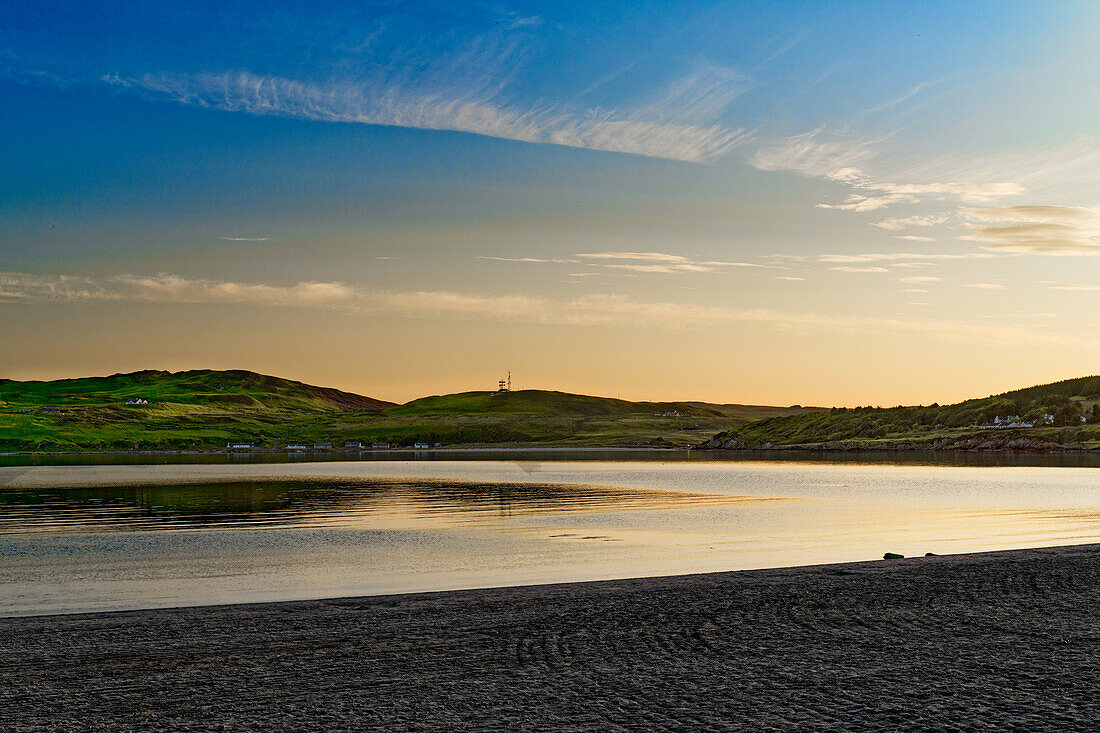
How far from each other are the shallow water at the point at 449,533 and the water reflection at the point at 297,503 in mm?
198

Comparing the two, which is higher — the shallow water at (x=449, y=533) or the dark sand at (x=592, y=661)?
the dark sand at (x=592, y=661)

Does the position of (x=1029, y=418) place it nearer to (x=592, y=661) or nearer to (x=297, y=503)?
(x=297, y=503)

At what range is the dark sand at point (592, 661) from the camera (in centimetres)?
995

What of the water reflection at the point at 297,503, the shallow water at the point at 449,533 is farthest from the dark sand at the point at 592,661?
the water reflection at the point at 297,503

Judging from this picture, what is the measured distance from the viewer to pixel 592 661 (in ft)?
41.3

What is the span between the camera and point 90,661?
42.5 ft

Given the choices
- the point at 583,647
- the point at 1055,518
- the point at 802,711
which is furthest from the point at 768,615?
the point at 1055,518

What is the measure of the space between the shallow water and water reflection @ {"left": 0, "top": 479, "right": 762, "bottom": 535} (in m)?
0.20

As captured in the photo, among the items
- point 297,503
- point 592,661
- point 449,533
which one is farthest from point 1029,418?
point 592,661

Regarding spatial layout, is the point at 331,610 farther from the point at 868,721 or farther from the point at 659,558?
the point at 659,558

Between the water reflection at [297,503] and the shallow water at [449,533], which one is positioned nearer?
the shallow water at [449,533]

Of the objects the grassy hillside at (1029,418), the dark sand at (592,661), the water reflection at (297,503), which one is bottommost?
the water reflection at (297,503)

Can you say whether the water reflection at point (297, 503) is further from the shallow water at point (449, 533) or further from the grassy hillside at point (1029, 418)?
the grassy hillside at point (1029, 418)

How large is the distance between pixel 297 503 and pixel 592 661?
4424cm
